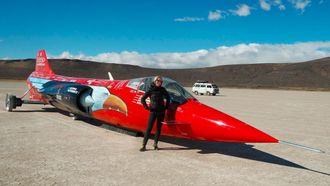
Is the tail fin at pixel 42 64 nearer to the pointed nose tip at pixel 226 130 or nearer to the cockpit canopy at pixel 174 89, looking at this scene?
the cockpit canopy at pixel 174 89

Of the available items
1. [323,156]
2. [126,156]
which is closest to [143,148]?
[126,156]

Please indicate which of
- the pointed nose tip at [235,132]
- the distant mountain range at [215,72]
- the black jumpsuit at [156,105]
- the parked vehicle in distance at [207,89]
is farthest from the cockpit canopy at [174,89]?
the distant mountain range at [215,72]

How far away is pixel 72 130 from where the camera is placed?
1179 centimetres

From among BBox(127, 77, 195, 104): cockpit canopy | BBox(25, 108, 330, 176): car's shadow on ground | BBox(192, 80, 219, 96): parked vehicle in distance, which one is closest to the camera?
BBox(25, 108, 330, 176): car's shadow on ground

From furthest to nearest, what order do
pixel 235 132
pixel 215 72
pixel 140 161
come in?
pixel 215 72, pixel 140 161, pixel 235 132

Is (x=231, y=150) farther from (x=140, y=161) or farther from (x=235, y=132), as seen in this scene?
(x=140, y=161)

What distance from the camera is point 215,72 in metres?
158

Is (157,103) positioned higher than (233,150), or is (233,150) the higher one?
(157,103)

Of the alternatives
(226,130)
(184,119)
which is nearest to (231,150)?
(226,130)

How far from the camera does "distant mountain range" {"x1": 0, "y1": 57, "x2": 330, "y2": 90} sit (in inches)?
5239

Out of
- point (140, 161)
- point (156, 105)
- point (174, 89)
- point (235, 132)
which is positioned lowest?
point (140, 161)

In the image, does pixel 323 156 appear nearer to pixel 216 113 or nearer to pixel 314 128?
pixel 216 113

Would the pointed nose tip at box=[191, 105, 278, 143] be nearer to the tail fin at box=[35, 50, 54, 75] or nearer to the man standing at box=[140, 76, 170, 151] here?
the man standing at box=[140, 76, 170, 151]

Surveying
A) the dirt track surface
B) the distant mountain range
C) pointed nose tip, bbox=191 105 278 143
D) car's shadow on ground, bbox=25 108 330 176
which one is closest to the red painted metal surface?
pointed nose tip, bbox=191 105 278 143
